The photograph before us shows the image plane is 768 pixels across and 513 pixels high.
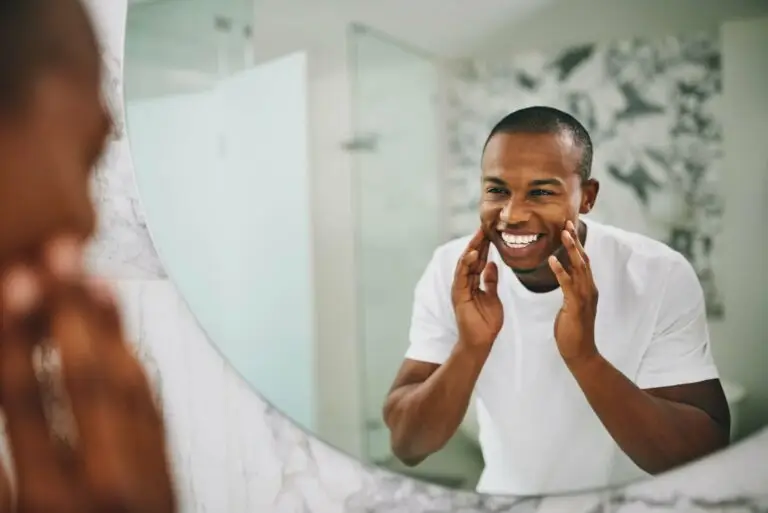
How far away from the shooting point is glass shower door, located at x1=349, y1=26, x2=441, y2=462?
0.89 meters

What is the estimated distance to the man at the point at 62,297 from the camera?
3.94 feet

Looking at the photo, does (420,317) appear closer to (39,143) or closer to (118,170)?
(118,170)

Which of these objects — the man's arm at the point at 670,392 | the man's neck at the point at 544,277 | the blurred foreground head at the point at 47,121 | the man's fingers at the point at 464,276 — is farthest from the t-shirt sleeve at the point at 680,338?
the blurred foreground head at the point at 47,121

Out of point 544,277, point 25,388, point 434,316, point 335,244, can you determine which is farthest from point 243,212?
point 25,388

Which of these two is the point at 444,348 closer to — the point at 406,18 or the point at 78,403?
the point at 406,18

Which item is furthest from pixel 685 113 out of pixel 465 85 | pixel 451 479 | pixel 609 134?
pixel 451 479

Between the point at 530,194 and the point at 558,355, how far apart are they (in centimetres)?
18

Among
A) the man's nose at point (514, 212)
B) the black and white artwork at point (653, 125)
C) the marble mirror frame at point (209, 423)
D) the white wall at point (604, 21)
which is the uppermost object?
the white wall at point (604, 21)

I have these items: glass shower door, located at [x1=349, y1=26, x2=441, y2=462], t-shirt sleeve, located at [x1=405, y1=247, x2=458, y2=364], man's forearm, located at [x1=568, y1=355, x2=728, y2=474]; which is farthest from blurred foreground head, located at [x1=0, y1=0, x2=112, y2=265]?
man's forearm, located at [x1=568, y1=355, x2=728, y2=474]

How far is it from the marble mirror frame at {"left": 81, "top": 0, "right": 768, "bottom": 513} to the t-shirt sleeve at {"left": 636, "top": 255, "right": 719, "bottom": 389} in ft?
0.62

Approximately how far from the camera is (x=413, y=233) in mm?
908

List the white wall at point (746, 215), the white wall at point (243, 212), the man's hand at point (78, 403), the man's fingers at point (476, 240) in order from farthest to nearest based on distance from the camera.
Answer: the man's hand at point (78, 403) → the white wall at point (243, 212) → the man's fingers at point (476, 240) → the white wall at point (746, 215)

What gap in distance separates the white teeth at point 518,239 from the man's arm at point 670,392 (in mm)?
143

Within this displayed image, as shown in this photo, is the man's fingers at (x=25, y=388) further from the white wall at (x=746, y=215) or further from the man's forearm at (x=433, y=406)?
the white wall at (x=746, y=215)
